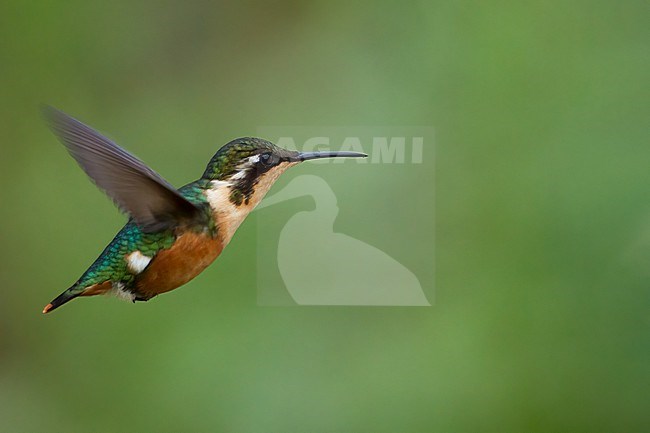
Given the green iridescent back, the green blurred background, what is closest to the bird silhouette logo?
the green blurred background

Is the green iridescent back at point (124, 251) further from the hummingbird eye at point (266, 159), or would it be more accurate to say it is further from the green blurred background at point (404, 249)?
the green blurred background at point (404, 249)

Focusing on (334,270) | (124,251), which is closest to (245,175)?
(124,251)

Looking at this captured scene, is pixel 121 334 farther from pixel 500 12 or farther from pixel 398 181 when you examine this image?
pixel 500 12

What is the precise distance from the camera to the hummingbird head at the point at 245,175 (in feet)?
1.72

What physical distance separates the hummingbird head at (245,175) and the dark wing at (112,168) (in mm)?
31

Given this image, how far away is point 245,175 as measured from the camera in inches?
21.1

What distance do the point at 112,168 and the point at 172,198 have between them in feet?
0.14

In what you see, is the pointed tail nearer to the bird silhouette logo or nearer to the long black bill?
the long black bill

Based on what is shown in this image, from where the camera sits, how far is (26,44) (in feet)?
6.07

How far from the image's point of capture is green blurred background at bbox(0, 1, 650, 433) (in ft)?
5.06

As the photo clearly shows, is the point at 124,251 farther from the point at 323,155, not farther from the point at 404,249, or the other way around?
the point at 404,249

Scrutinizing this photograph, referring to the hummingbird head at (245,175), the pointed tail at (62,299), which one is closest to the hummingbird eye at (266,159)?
the hummingbird head at (245,175)

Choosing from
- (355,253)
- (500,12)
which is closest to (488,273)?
(355,253)

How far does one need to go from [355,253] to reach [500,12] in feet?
2.54
